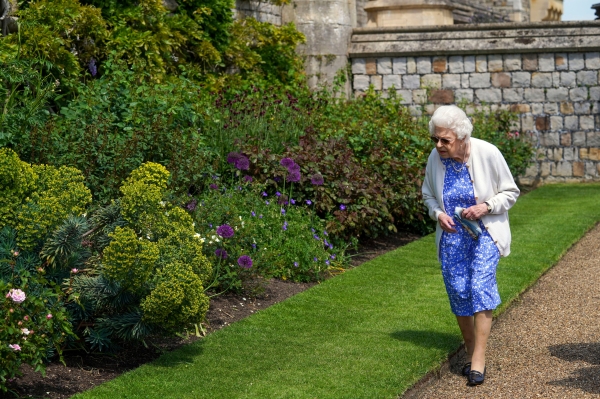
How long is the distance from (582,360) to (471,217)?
112cm

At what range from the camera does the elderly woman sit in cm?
465

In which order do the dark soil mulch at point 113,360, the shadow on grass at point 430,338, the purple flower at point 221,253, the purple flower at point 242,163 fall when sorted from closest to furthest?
the dark soil mulch at point 113,360 → the shadow on grass at point 430,338 → the purple flower at point 221,253 → the purple flower at point 242,163

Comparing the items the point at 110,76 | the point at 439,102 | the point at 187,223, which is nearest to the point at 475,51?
the point at 439,102

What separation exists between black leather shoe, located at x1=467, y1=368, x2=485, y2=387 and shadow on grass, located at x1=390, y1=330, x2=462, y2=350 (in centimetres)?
54

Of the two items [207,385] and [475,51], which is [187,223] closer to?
[207,385]

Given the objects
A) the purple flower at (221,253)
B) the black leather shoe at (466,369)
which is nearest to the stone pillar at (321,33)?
the purple flower at (221,253)

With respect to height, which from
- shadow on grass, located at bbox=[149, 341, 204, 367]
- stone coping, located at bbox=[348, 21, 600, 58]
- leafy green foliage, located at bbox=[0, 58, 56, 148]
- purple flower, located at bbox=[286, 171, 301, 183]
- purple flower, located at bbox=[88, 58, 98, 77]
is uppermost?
stone coping, located at bbox=[348, 21, 600, 58]

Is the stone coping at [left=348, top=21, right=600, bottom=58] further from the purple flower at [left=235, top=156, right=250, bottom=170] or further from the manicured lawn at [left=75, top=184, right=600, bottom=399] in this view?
the purple flower at [left=235, top=156, right=250, bottom=170]

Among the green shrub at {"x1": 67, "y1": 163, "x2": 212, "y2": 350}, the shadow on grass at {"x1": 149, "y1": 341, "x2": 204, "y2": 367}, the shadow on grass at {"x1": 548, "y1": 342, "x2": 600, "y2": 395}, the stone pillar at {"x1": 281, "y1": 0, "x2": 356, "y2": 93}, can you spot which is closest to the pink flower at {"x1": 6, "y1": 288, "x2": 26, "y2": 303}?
the green shrub at {"x1": 67, "y1": 163, "x2": 212, "y2": 350}

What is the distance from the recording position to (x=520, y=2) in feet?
79.0

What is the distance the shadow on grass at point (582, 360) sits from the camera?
4594 mm

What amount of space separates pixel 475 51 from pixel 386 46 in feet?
4.65

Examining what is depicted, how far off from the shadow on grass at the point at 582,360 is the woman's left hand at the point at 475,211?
94 cm

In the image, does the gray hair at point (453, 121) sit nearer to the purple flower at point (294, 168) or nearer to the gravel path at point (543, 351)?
the gravel path at point (543, 351)
